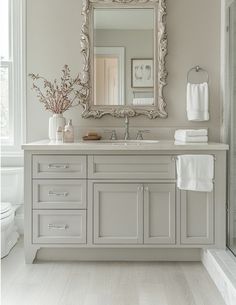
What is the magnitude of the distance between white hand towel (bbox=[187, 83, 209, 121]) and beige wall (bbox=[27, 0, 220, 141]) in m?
0.11

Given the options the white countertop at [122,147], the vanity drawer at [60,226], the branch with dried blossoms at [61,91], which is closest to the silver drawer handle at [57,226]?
the vanity drawer at [60,226]

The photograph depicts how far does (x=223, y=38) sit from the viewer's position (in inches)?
137

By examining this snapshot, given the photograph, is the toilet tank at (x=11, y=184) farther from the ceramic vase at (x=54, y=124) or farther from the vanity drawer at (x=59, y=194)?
the vanity drawer at (x=59, y=194)

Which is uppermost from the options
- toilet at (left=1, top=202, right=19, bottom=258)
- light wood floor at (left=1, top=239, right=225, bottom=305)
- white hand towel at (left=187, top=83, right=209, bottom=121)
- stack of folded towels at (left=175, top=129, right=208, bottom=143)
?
white hand towel at (left=187, top=83, right=209, bottom=121)

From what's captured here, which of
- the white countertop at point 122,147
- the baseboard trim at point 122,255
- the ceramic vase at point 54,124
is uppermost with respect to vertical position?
the ceramic vase at point 54,124

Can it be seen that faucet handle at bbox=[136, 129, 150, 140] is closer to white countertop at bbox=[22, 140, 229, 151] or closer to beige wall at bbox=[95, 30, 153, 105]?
beige wall at bbox=[95, 30, 153, 105]

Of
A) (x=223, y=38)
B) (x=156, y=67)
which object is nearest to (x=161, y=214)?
(x=156, y=67)

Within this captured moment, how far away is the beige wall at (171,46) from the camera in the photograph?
3566 mm

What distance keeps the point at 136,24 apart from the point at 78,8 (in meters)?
0.50

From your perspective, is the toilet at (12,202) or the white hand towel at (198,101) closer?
the toilet at (12,202)

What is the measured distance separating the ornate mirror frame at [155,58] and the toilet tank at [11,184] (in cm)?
72

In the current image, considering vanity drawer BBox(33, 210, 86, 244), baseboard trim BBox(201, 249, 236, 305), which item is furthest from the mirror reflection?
baseboard trim BBox(201, 249, 236, 305)

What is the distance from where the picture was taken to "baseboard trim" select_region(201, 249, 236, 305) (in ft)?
7.47

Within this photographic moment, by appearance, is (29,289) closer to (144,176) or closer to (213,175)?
(144,176)
